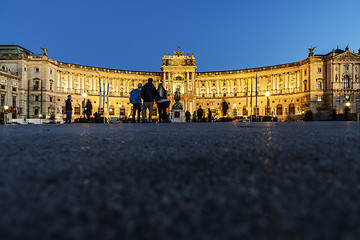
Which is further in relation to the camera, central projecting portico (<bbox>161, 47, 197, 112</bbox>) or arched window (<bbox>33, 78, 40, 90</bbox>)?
central projecting portico (<bbox>161, 47, 197, 112</bbox>)

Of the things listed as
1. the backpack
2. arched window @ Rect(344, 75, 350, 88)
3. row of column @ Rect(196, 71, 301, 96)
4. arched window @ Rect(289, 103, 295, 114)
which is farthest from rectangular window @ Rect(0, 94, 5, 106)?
arched window @ Rect(344, 75, 350, 88)

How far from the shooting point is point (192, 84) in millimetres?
52531

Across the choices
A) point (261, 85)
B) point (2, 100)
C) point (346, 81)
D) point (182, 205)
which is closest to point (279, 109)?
point (261, 85)

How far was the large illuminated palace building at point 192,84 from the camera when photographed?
42531 mm

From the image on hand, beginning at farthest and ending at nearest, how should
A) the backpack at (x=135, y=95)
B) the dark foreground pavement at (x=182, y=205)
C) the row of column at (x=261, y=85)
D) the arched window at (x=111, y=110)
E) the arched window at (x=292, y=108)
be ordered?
the arched window at (x=111, y=110), the row of column at (x=261, y=85), the arched window at (x=292, y=108), the backpack at (x=135, y=95), the dark foreground pavement at (x=182, y=205)

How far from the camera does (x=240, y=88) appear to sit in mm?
56156

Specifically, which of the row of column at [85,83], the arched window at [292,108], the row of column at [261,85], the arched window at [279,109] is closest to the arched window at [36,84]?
the row of column at [85,83]

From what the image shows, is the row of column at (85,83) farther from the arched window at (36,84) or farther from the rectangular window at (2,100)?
the rectangular window at (2,100)

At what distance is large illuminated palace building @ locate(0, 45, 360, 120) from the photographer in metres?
42.5

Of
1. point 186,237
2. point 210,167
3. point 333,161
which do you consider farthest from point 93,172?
point 333,161

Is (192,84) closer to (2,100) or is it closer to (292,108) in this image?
(292,108)

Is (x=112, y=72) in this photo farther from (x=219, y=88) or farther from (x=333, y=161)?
(x=333, y=161)

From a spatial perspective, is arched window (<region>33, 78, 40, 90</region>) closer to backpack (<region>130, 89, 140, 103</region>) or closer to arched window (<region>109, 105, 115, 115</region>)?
arched window (<region>109, 105, 115, 115</region>)

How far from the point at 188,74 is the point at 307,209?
174ft
